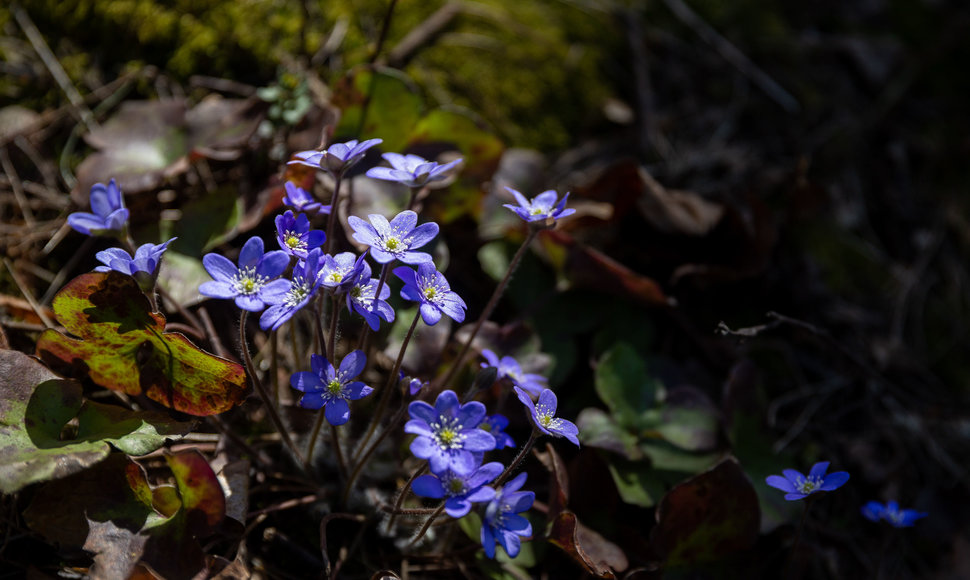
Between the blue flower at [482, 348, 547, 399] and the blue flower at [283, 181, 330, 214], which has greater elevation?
the blue flower at [283, 181, 330, 214]

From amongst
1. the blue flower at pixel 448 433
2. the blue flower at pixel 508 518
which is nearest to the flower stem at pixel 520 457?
the blue flower at pixel 508 518

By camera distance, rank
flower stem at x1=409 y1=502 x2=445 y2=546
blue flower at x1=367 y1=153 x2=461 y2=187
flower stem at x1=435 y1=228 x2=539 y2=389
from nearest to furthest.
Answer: flower stem at x1=409 y1=502 x2=445 y2=546 → blue flower at x1=367 y1=153 x2=461 y2=187 → flower stem at x1=435 y1=228 x2=539 y2=389

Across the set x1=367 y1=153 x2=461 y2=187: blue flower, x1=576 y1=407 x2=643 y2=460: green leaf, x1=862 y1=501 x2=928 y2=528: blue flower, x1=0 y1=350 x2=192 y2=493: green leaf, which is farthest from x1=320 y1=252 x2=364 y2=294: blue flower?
x1=862 y1=501 x2=928 y2=528: blue flower

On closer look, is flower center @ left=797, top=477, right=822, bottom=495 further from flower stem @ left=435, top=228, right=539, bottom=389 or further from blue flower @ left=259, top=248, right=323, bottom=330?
blue flower @ left=259, top=248, right=323, bottom=330

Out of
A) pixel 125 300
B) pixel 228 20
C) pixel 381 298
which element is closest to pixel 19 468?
pixel 125 300

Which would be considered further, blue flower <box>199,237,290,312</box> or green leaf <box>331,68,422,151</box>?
green leaf <box>331,68,422,151</box>

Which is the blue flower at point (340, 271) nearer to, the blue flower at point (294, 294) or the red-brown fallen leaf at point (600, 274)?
the blue flower at point (294, 294)

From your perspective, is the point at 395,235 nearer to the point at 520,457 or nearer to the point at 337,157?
the point at 337,157

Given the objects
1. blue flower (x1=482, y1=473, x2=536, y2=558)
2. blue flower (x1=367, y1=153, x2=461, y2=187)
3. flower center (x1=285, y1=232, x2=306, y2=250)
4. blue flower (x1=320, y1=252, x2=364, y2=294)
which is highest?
blue flower (x1=367, y1=153, x2=461, y2=187)
